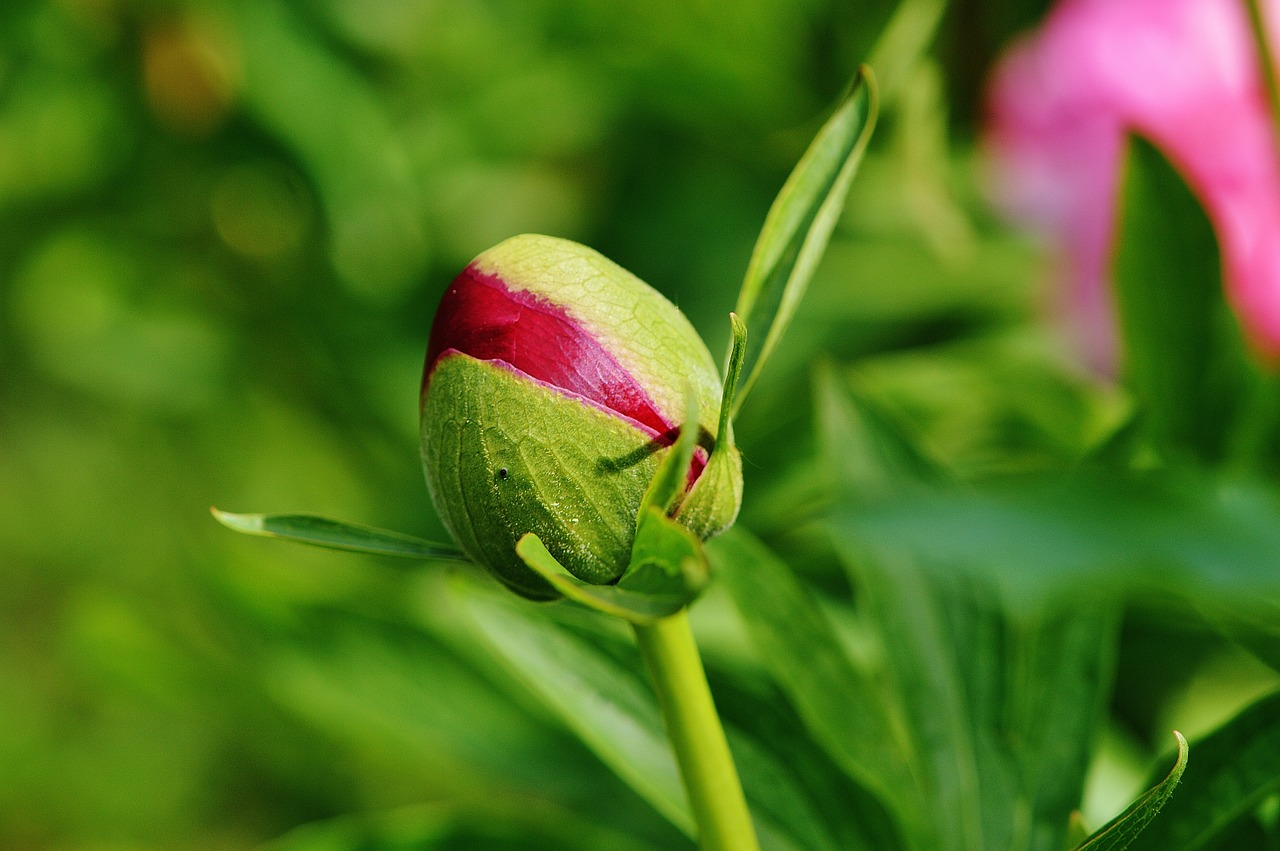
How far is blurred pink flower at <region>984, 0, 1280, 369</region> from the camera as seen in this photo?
2.57ft

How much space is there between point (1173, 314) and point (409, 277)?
0.82 m

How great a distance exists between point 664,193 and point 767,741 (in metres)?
0.83

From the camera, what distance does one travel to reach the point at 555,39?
44.4 inches

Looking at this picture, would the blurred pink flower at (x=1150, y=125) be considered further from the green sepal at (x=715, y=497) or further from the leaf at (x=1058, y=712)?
the green sepal at (x=715, y=497)

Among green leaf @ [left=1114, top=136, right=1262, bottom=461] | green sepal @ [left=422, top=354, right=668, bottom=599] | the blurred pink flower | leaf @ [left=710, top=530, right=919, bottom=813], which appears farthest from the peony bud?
the blurred pink flower

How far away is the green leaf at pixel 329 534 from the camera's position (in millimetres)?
346

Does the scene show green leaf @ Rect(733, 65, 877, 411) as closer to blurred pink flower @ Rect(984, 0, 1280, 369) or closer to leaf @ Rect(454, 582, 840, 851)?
leaf @ Rect(454, 582, 840, 851)

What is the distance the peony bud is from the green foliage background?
33 centimetres

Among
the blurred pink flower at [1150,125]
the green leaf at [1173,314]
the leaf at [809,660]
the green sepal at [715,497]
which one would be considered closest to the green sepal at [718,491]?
the green sepal at [715,497]

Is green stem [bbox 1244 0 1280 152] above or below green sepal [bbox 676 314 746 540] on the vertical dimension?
above

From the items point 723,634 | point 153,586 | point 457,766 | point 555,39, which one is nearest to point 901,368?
point 723,634

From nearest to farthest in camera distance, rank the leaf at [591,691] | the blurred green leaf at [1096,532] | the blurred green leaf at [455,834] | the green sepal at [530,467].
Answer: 1. the blurred green leaf at [1096,532]
2. the green sepal at [530,467]
3. the leaf at [591,691]
4. the blurred green leaf at [455,834]

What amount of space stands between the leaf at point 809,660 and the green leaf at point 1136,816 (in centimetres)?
11

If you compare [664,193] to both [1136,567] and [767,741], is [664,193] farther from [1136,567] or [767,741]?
[1136,567]
